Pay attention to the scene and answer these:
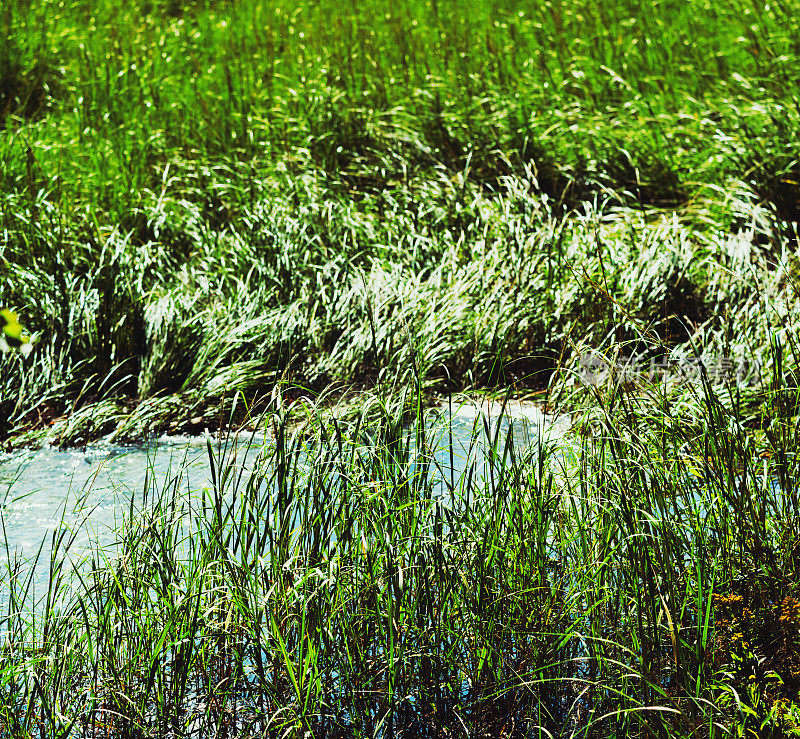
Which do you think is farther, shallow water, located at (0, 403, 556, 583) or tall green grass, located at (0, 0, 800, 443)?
tall green grass, located at (0, 0, 800, 443)

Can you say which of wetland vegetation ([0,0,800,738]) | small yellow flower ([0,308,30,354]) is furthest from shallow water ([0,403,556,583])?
small yellow flower ([0,308,30,354])

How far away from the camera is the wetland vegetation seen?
2.05 meters

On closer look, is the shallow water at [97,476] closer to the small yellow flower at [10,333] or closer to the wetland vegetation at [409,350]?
the wetland vegetation at [409,350]

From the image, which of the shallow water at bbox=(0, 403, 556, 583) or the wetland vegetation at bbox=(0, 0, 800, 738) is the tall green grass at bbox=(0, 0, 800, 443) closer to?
the wetland vegetation at bbox=(0, 0, 800, 738)

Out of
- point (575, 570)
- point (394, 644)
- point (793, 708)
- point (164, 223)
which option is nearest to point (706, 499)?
point (575, 570)

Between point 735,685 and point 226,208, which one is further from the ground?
point 735,685

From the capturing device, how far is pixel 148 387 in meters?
3.94

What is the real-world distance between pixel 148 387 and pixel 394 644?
2.19m

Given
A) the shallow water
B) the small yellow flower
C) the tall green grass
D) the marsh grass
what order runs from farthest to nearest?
the tall green grass, the shallow water, the marsh grass, the small yellow flower

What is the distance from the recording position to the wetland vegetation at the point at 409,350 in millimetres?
2053

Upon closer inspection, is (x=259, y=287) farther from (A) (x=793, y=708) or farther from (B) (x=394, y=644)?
(A) (x=793, y=708)

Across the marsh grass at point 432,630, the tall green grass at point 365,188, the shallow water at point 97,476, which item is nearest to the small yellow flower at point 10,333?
the marsh grass at point 432,630

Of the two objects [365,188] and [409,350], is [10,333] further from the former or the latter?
[365,188]

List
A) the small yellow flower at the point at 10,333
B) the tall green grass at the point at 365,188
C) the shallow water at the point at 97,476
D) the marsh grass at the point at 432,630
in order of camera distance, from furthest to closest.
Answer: the tall green grass at the point at 365,188
the shallow water at the point at 97,476
the marsh grass at the point at 432,630
the small yellow flower at the point at 10,333
